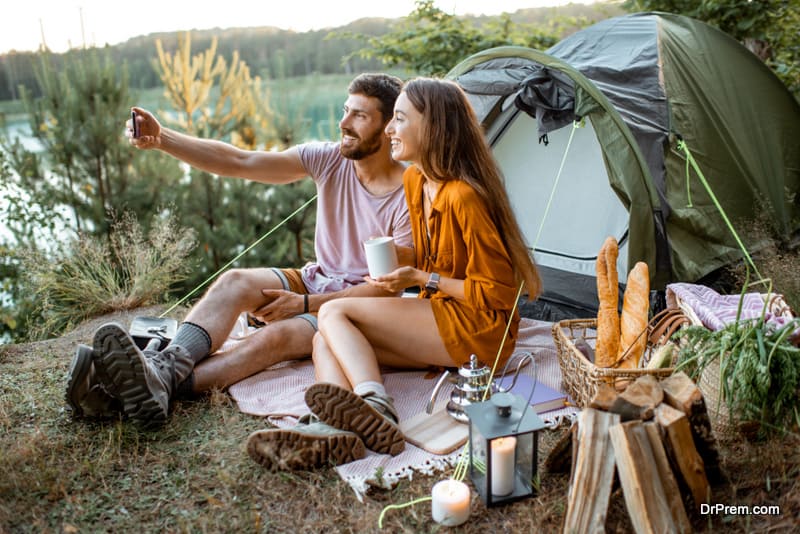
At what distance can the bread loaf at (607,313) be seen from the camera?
2381 mm

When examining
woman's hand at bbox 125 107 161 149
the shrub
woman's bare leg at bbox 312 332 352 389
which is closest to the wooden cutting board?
woman's bare leg at bbox 312 332 352 389

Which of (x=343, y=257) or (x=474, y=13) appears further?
(x=474, y=13)

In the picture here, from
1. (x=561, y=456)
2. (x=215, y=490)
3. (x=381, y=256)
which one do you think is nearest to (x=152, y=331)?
(x=215, y=490)

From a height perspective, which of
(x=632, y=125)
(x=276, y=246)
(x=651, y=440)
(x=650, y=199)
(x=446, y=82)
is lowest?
(x=276, y=246)

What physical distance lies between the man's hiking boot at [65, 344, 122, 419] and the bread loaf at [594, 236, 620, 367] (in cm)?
166

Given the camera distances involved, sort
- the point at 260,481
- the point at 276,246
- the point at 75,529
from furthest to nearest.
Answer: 1. the point at 276,246
2. the point at 260,481
3. the point at 75,529

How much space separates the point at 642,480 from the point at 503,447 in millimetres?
347

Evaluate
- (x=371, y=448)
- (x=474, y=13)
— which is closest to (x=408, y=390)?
(x=371, y=448)

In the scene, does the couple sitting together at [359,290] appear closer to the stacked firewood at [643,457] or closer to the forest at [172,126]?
the stacked firewood at [643,457]

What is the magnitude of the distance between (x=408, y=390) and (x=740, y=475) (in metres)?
1.13

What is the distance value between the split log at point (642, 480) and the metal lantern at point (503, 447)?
0.77 feet

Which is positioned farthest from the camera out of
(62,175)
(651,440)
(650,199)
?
(62,175)

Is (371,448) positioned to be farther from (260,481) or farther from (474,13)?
(474,13)

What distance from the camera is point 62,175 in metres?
4.89
